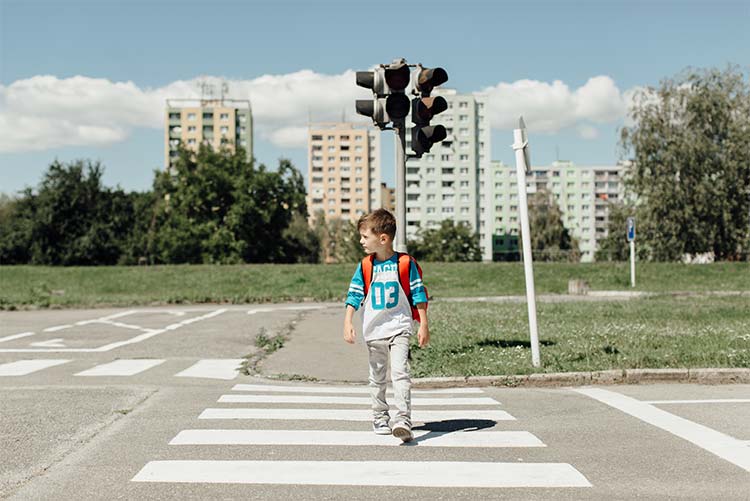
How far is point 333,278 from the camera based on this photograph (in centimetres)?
4150

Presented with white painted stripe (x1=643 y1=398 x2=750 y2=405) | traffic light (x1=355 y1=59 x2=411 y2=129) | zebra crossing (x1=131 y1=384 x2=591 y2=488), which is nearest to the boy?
zebra crossing (x1=131 y1=384 x2=591 y2=488)

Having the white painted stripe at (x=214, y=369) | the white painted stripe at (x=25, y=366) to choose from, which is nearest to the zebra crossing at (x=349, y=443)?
the white painted stripe at (x=214, y=369)

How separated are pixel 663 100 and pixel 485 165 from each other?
10146 centimetres

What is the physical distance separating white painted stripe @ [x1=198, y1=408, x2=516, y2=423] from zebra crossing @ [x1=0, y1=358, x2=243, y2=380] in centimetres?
305

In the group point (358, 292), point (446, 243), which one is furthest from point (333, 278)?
point (446, 243)

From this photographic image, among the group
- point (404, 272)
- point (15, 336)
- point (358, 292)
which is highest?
point (404, 272)

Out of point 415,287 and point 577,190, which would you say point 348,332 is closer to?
point 415,287

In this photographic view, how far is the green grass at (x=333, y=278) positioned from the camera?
127 feet

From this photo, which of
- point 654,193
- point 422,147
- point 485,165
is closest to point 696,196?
point 654,193

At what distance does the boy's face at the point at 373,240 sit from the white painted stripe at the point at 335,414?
1604 millimetres

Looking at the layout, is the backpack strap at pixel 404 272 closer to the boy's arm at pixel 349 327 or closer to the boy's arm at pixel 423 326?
the boy's arm at pixel 423 326

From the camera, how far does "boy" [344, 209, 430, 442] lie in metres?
6.05

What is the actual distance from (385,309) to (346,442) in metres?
0.97

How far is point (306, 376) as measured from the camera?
10289 millimetres
